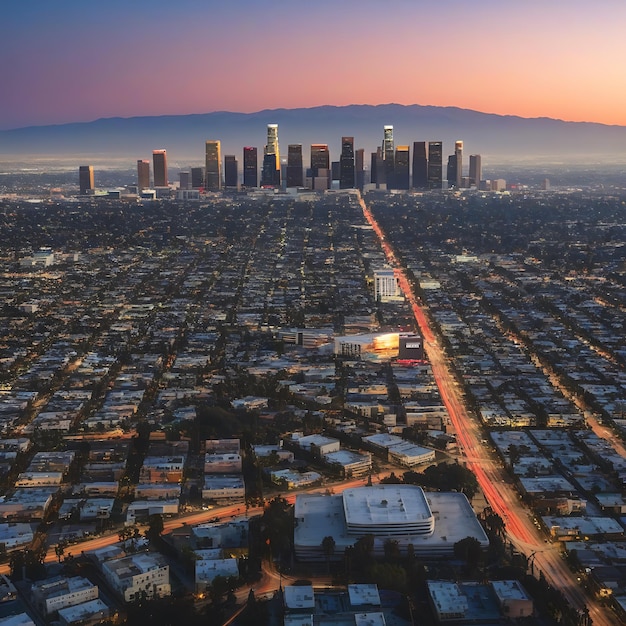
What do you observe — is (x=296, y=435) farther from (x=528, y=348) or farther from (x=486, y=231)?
(x=486, y=231)

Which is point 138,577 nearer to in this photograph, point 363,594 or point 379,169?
point 363,594

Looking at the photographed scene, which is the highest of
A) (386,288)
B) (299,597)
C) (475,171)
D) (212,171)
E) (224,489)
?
(299,597)

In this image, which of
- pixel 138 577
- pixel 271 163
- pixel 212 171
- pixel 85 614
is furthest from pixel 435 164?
pixel 85 614

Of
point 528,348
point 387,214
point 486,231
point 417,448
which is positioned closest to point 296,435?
point 417,448

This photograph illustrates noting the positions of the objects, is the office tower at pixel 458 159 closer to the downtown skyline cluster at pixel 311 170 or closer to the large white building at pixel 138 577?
the downtown skyline cluster at pixel 311 170

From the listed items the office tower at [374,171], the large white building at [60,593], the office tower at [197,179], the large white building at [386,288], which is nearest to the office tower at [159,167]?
the office tower at [197,179]

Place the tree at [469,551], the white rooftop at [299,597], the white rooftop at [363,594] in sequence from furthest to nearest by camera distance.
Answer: the tree at [469,551]
the white rooftop at [363,594]
the white rooftop at [299,597]
